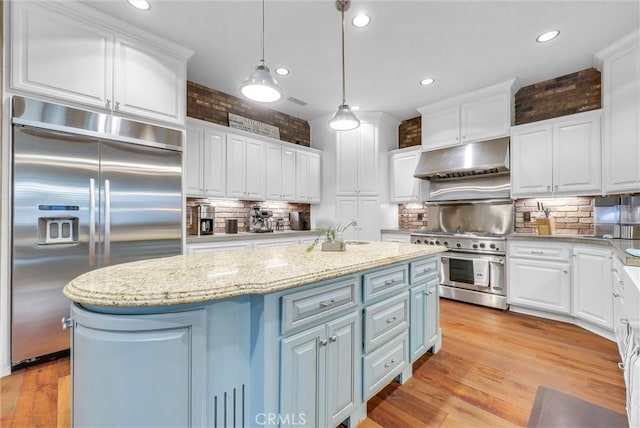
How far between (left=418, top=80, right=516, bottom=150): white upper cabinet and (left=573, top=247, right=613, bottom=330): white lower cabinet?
1719 mm

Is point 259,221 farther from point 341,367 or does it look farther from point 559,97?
point 559,97

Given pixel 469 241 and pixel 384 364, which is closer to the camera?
pixel 384 364

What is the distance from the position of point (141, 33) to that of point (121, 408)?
3.03m

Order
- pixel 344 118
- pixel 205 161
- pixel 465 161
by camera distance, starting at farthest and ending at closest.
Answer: pixel 465 161
pixel 205 161
pixel 344 118

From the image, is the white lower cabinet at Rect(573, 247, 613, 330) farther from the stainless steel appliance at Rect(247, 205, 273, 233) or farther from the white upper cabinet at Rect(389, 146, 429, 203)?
the stainless steel appliance at Rect(247, 205, 273, 233)

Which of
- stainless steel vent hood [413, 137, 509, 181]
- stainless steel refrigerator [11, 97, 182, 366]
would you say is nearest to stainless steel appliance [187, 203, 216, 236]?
stainless steel refrigerator [11, 97, 182, 366]

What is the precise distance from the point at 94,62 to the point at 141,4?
63cm

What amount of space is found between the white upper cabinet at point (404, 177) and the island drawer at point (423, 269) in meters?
2.44

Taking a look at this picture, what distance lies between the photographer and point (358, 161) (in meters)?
4.79

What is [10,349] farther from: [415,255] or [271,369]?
[415,255]

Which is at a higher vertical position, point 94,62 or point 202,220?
point 94,62

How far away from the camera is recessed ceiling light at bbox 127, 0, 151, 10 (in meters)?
2.30

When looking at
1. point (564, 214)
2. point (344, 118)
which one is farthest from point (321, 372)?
point (564, 214)

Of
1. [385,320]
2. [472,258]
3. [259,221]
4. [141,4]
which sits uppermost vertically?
[141,4]
